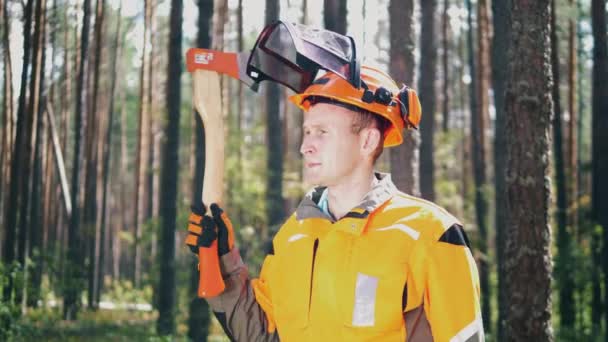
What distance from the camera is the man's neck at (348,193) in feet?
11.5

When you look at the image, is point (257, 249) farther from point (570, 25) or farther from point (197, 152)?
point (570, 25)

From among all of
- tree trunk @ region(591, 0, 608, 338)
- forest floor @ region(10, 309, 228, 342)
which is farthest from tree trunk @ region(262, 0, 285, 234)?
tree trunk @ region(591, 0, 608, 338)

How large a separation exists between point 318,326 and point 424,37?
45.8ft

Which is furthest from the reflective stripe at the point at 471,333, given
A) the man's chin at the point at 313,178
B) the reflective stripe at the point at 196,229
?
the reflective stripe at the point at 196,229

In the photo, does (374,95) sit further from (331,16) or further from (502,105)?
(331,16)

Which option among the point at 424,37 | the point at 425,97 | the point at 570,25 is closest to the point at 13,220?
the point at 425,97

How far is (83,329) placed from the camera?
16.9 m

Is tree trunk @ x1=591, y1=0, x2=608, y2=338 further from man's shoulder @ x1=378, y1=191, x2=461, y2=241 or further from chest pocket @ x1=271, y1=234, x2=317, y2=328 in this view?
chest pocket @ x1=271, y1=234, x2=317, y2=328

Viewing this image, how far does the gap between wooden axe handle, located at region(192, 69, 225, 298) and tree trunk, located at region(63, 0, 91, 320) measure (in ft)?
45.3

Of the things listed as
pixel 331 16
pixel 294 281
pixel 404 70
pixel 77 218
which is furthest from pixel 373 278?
pixel 77 218

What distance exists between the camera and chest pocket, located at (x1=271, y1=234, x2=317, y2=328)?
3.38 m

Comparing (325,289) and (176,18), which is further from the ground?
(176,18)

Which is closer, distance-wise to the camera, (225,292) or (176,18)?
(225,292)

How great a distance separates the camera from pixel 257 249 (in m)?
17.9
